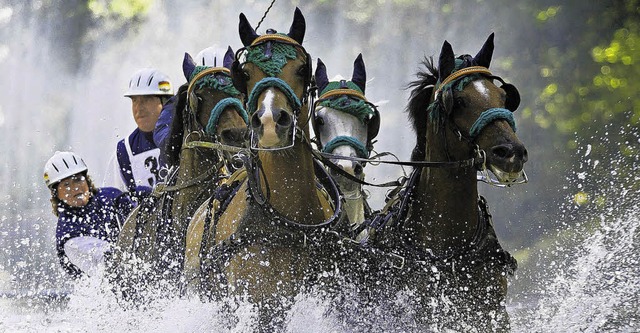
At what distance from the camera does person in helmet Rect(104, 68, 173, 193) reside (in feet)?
24.6

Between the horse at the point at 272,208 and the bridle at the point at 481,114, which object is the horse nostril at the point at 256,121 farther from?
the bridle at the point at 481,114

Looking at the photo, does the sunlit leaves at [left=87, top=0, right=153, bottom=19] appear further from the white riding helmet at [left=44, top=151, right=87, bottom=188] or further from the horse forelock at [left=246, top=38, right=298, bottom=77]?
the horse forelock at [left=246, top=38, right=298, bottom=77]

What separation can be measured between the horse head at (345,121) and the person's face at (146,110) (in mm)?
1526

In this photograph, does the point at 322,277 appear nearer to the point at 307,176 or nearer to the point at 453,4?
the point at 307,176

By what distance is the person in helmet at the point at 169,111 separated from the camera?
6.14 metres

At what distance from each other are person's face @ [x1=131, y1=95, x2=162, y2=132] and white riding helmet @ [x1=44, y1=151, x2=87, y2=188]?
2.65 ft

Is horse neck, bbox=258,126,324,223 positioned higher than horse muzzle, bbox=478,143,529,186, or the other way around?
horse muzzle, bbox=478,143,529,186

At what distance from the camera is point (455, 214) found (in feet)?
16.3

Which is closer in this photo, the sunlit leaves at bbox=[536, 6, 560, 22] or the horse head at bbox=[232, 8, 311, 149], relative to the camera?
the horse head at bbox=[232, 8, 311, 149]

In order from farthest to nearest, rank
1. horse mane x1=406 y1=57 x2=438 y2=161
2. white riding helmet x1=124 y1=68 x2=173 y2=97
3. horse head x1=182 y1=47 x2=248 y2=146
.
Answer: white riding helmet x1=124 y1=68 x2=173 y2=97
horse head x1=182 y1=47 x2=248 y2=146
horse mane x1=406 y1=57 x2=438 y2=161

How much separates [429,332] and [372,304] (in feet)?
1.27

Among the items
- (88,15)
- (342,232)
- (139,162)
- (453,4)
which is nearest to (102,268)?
(139,162)

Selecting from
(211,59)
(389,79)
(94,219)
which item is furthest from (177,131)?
(389,79)

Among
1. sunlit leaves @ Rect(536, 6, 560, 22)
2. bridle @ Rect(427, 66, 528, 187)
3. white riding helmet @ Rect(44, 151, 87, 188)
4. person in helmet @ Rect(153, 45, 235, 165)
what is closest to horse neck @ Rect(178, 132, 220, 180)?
person in helmet @ Rect(153, 45, 235, 165)
